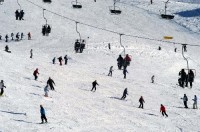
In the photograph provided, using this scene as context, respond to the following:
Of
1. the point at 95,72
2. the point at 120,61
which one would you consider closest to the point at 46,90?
the point at 95,72

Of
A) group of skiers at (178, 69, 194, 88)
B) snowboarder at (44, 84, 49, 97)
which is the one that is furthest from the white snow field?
group of skiers at (178, 69, 194, 88)

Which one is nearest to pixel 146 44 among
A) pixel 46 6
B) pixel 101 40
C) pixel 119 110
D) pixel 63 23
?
pixel 101 40

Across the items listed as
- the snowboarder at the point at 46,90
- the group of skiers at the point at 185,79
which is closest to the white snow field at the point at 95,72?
the snowboarder at the point at 46,90

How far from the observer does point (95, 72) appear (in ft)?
151

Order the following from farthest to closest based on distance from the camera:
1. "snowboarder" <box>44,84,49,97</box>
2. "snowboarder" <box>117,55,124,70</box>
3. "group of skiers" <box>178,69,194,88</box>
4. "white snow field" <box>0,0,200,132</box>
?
"snowboarder" <box>117,55,124,70</box> < "group of skiers" <box>178,69,194,88</box> < "snowboarder" <box>44,84,49,97</box> < "white snow field" <box>0,0,200,132</box>

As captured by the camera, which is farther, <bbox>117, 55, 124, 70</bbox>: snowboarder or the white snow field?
<bbox>117, 55, 124, 70</bbox>: snowboarder

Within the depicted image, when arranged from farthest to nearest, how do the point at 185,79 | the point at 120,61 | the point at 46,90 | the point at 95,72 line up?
1. the point at 120,61
2. the point at 95,72
3. the point at 185,79
4. the point at 46,90

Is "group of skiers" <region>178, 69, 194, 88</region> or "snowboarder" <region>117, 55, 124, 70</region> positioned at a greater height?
"snowboarder" <region>117, 55, 124, 70</region>

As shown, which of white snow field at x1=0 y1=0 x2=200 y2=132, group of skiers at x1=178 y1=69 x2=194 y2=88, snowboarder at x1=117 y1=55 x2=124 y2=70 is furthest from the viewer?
snowboarder at x1=117 y1=55 x2=124 y2=70

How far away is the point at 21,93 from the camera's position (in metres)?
31.5

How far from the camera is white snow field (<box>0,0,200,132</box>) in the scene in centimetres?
2836

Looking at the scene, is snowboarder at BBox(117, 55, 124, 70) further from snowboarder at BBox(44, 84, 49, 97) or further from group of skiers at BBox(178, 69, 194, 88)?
snowboarder at BBox(44, 84, 49, 97)

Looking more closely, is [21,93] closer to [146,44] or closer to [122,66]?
[122,66]

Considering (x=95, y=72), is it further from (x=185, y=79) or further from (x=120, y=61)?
(x=185, y=79)
